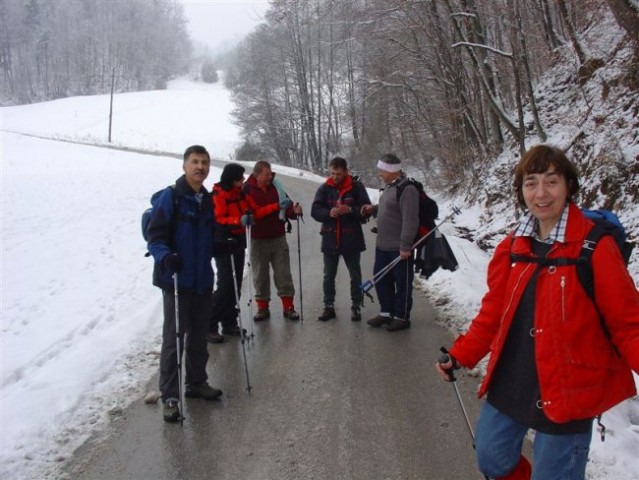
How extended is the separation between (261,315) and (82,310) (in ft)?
10.0

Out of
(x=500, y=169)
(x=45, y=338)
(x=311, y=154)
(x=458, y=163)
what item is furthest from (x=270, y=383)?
(x=311, y=154)

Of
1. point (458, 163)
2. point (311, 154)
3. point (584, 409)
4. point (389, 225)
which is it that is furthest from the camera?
point (311, 154)

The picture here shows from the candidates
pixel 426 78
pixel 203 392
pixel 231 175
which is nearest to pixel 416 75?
pixel 426 78

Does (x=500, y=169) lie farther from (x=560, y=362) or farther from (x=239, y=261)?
(x=560, y=362)

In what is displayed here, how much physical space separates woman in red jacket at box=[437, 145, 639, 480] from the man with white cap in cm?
326

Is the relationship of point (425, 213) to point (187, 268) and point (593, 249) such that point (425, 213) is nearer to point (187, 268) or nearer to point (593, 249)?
point (187, 268)

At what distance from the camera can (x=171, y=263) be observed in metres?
4.02

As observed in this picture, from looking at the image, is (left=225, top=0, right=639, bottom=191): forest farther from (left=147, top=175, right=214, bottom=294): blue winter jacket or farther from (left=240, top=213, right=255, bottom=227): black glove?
(left=147, top=175, right=214, bottom=294): blue winter jacket

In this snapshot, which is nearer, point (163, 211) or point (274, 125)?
point (163, 211)

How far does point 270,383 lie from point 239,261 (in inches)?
74.9

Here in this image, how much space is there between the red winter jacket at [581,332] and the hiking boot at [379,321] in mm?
4042

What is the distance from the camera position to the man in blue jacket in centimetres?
423

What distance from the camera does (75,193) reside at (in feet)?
64.6

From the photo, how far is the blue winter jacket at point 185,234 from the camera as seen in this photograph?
4219mm
